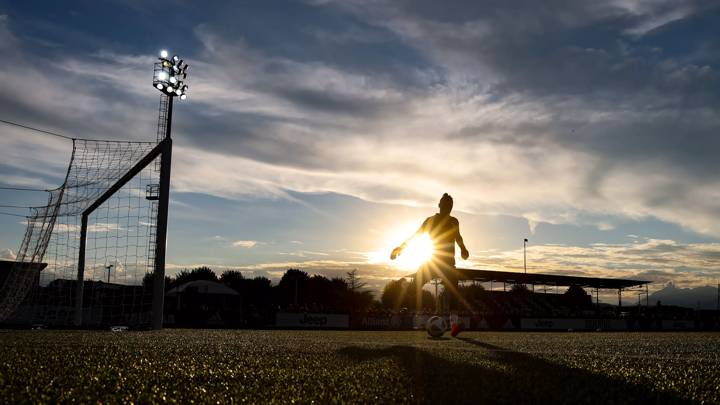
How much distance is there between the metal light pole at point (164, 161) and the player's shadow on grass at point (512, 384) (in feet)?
55.4

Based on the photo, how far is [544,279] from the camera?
5644 cm

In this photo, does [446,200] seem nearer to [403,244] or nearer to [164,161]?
[403,244]

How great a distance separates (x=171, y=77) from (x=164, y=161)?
4587 millimetres

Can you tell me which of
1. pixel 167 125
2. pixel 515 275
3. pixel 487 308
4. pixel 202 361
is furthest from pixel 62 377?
pixel 487 308

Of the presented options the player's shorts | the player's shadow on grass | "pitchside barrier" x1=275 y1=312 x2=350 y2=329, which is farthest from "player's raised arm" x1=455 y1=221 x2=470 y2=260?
"pitchside barrier" x1=275 y1=312 x2=350 y2=329

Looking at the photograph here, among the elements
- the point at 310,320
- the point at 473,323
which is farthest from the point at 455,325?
the point at 473,323

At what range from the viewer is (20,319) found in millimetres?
32188

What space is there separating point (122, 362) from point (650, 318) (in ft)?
184

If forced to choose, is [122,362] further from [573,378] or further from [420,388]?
[573,378]

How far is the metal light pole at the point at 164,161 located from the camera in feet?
70.0

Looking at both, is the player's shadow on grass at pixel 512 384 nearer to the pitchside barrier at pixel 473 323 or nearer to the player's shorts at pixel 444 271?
the player's shorts at pixel 444 271

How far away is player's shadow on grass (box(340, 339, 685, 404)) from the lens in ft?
12.4

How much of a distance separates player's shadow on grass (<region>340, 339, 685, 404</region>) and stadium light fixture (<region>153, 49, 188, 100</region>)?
21.6m

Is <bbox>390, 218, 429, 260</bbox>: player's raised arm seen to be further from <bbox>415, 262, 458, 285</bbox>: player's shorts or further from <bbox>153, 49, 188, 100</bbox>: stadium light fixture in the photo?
<bbox>153, 49, 188, 100</bbox>: stadium light fixture
